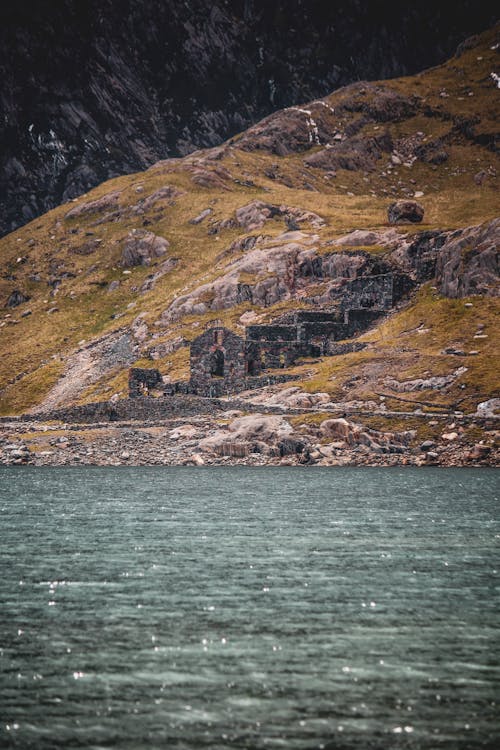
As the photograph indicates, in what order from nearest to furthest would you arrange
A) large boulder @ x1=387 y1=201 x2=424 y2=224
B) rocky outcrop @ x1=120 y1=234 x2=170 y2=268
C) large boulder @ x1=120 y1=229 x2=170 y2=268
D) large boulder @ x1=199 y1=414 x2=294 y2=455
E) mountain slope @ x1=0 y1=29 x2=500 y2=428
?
large boulder @ x1=199 y1=414 x2=294 y2=455, mountain slope @ x1=0 y1=29 x2=500 y2=428, large boulder @ x1=387 y1=201 x2=424 y2=224, rocky outcrop @ x1=120 y1=234 x2=170 y2=268, large boulder @ x1=120 y1=229 x2=170 y2=268

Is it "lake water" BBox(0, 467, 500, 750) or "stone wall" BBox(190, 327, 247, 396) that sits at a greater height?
"lake water" BBox(0, 467, 500, 750)

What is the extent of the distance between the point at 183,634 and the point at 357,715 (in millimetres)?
8111

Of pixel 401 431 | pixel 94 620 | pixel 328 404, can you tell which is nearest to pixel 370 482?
pixel 401 431

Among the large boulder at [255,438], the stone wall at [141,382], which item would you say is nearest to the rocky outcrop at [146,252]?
the stone wall at [141,382]

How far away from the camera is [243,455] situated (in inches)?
3846

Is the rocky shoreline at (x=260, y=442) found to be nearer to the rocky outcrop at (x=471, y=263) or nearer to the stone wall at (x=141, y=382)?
the stone wall at (x=141, y=382)

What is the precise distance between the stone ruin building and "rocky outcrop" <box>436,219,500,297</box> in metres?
10.3

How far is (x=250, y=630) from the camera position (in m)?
29.2

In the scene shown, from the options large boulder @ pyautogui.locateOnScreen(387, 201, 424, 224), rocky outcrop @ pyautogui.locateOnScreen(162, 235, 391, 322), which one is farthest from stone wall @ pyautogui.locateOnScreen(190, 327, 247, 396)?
large boulder @ pyautogui.locateOnScreen(387, 201, 424, 224)

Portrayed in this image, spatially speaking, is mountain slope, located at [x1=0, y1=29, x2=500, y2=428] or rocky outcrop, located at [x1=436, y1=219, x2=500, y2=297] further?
rocky outcrop, located at [x1=436, y1=219, x2=500, y2=297]

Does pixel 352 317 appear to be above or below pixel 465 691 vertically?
below

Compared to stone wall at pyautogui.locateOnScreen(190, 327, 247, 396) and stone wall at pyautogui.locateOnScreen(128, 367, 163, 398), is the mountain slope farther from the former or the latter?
stone wall at pyautogui.locateOnScreen(190, 327, 247, 396)

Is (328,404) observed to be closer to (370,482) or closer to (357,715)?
(370,482)

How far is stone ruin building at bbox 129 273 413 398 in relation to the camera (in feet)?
399
